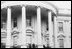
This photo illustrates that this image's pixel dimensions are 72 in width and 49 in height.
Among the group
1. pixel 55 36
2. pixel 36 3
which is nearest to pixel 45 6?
pixel 36 3

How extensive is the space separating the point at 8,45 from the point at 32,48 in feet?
12.3

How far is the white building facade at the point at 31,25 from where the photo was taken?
24781mm

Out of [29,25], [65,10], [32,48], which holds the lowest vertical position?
[32,48]

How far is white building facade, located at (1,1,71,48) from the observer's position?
81.3ft

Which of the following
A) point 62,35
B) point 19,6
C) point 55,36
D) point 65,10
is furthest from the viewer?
point 65,10

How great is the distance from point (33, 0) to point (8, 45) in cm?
812

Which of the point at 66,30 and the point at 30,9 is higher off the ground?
the point at 30,9

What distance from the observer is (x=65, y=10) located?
3519 cm

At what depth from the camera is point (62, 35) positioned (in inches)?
1296

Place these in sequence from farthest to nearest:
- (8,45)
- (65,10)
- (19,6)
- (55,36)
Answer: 1. (65,10)
2. (55,36)
3. (19,6)
4. (8,45)

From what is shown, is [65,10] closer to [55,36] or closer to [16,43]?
[55,36]

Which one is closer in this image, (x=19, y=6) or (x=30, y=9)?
(x=19, y=6)

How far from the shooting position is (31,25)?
28.6 meters

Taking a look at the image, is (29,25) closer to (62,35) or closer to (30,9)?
(30,9)
